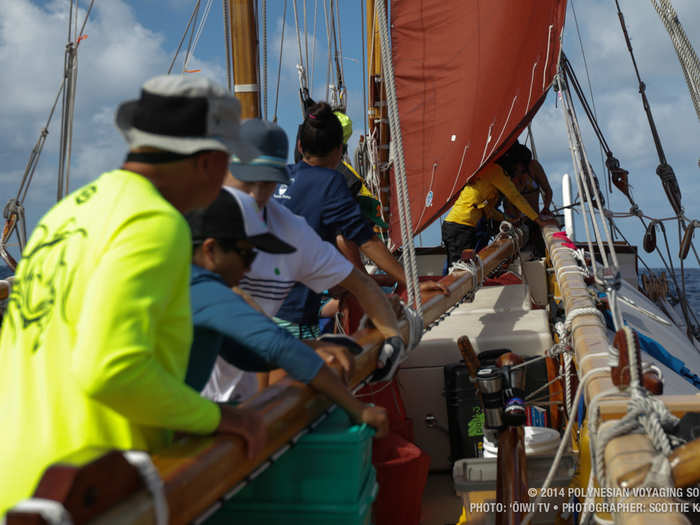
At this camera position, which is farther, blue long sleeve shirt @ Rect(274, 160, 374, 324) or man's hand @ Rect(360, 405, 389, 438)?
blue long sleeve shirt @ Rect(274, 160, 374, 324)

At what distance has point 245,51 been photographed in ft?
11.6

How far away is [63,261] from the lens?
0.90 meters

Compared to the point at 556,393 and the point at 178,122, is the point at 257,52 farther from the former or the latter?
the point at 178,122

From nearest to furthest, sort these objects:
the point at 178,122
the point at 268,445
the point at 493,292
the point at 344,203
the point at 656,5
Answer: the point at 178,122 → the point at 268,445 → the point at 344,203 → the point at 656,5 → the point at 493,292

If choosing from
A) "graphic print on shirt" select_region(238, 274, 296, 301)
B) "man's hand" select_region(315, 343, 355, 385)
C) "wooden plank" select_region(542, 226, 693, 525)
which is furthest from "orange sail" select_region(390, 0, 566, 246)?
"man's hand" select_region(315, 343, 355, 385)

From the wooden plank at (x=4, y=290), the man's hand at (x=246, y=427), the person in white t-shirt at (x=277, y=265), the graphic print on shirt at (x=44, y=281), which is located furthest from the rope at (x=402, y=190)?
the wooden plank at (x=4, y=290)

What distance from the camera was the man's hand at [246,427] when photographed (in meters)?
1.09

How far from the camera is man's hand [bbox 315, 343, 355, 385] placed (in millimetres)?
1556

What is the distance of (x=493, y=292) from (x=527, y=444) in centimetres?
237

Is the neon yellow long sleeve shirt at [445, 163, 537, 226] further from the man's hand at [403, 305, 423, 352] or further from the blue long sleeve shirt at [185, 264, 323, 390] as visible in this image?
the blue long sleeve shirt at [185, 264, 323, 390]

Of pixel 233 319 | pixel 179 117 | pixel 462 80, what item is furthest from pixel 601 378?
pixel 462 80

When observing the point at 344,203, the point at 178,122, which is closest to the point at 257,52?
the point at 344,203

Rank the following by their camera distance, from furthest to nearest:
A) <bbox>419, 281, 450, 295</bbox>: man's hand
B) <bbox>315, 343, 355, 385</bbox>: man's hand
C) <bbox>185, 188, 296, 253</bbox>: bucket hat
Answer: <bbox>419, 281, 450, 295</bbox>: man's hand
<bbox>315, 343, 355, 385</bbox>: man's hand
<bbox>185, 188, 296, 253</bbox>: bucket hat

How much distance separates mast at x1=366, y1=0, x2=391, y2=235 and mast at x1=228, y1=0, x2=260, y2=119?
3818mm
